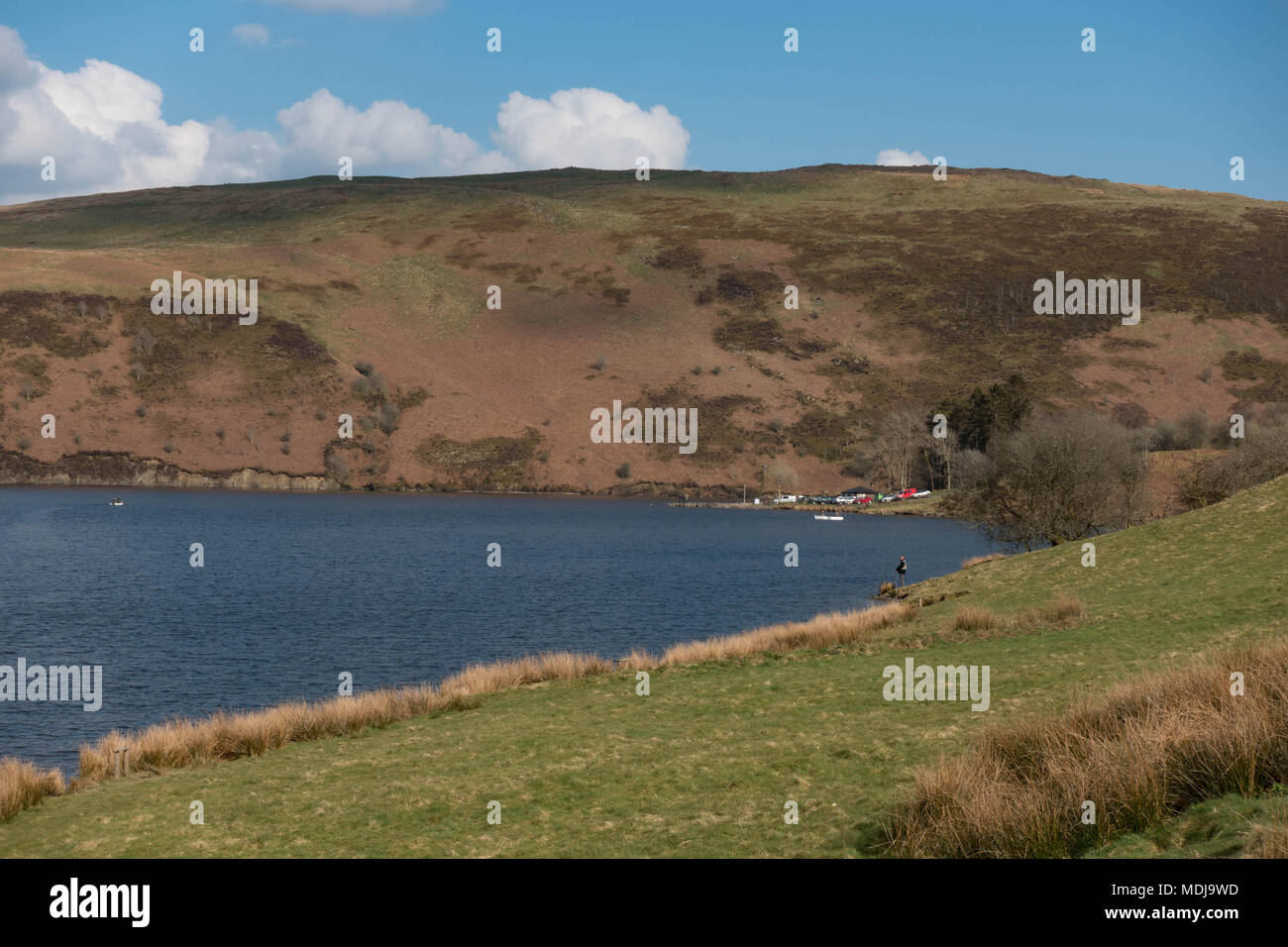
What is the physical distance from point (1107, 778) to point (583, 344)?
15750cm

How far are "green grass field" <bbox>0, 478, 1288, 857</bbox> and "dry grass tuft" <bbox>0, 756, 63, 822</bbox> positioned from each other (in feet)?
1.24

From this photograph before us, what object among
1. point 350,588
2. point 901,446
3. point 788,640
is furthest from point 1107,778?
point 901,446

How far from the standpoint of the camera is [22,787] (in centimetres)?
1702

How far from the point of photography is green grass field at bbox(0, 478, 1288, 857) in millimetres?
12734

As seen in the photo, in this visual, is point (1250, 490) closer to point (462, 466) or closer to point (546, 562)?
point (546, 562)

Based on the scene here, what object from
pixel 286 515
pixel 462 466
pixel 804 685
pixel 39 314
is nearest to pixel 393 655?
pixel 804 685

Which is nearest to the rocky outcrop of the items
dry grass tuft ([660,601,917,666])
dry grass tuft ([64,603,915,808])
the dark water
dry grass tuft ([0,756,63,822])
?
the dark water

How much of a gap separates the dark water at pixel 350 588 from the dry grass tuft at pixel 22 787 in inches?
230

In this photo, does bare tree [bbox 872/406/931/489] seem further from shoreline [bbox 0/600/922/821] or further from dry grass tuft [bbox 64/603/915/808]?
shoreline [bbox 0/600/922/821]

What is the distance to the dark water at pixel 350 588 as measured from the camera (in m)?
35.4

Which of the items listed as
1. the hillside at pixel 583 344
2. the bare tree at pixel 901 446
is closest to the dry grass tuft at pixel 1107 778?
the bare tree at pixel 901 446

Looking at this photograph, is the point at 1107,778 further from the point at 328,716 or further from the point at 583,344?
the point at 583,344
